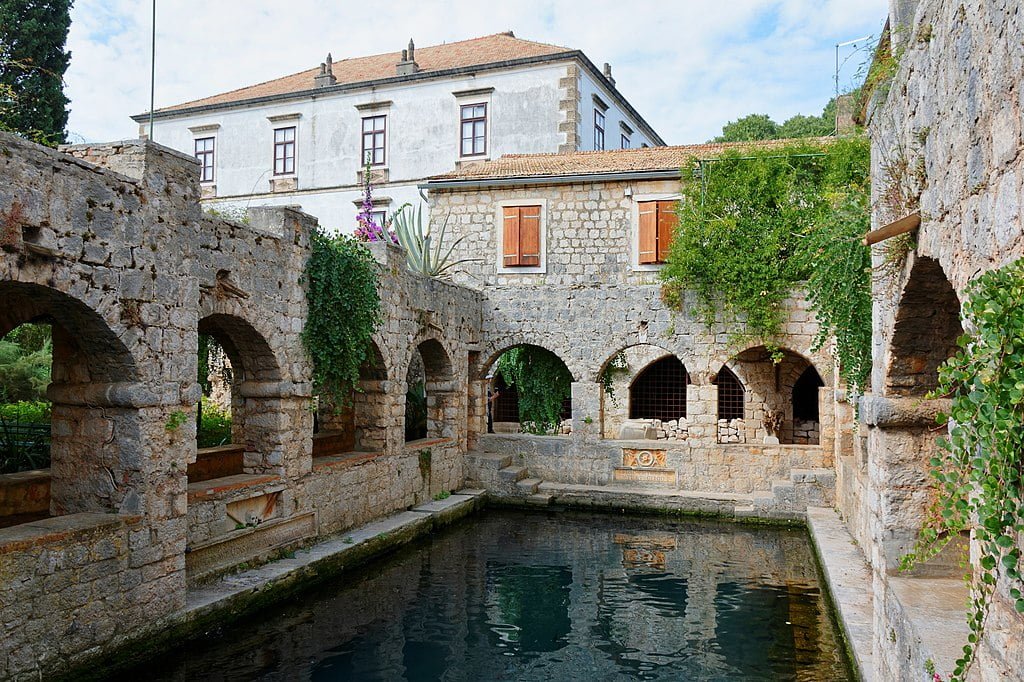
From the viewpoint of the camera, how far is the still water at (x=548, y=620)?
6391 mm

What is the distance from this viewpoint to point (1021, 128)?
2443 mm

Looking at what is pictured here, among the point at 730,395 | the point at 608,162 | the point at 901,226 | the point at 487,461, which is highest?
the point at 608,162

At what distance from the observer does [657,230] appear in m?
13.9

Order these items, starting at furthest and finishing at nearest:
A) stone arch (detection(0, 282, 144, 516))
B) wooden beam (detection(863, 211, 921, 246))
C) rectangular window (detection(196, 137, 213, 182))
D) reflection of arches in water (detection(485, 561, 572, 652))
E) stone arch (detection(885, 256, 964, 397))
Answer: rectangular window (detection(196, 137, 213, 182))
reflection of arches in water (detection(485, 561, 572, 652))
stone arch (detection(0, 282, 144, 516))
stone arch (detection(885, 256, 964, 397))
wooden beam (detection(863, 211, 921, 246))

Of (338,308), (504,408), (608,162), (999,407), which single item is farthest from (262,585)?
(504,408)

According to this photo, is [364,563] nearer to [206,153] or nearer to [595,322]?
[595,322]

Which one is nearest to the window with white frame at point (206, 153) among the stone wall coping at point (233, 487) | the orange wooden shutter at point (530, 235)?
the orange wooden shutter at point (530, 235)

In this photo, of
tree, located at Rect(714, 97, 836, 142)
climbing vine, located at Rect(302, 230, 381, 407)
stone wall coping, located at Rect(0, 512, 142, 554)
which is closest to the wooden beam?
stone wall coping, located at Rect(0, 512, 142, 554)

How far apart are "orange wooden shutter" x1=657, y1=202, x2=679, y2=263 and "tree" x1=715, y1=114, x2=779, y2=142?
17546 mm

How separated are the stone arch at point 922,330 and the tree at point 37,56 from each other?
16.6 m

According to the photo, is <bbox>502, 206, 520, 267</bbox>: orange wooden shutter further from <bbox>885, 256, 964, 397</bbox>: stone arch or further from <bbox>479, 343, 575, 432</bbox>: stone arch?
<bbox>885, 256, 964, 397</bbox>: stone arch

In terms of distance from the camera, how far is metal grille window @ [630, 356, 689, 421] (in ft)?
57.7

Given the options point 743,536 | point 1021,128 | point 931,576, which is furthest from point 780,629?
point 1021,128

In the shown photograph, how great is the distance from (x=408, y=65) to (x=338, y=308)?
15.1 m
